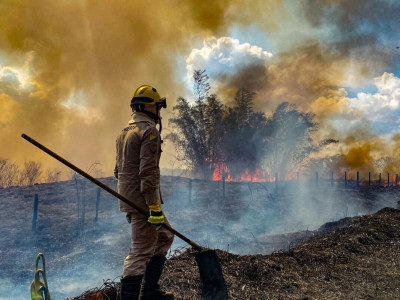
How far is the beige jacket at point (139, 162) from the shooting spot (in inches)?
135

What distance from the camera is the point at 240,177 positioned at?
3603 centimetres

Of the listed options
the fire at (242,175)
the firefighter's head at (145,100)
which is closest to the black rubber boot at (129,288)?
the firefighter's head at (145,100)

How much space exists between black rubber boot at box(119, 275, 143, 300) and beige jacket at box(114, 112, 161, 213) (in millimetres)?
693

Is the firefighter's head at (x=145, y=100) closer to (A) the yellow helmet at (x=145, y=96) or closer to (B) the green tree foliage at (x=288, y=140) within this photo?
(A) the yellow helmet at (x=145, y=96)

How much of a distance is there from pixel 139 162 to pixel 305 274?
347cm

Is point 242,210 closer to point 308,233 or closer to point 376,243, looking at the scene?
point 308,233

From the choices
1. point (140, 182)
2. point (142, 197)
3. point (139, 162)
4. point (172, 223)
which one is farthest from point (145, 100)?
point (172, 223)

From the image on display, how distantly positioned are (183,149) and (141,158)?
106 ft

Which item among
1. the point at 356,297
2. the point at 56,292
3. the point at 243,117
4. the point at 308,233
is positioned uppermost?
the point at 243,117

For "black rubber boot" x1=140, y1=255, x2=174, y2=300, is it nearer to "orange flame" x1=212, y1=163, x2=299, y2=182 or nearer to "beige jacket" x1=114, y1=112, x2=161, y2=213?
"beige jacket" x1=114, y1=112, x2=161, y2=213

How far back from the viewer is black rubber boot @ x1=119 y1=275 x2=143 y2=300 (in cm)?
338

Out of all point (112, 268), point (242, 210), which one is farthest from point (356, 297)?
point (242, 210)

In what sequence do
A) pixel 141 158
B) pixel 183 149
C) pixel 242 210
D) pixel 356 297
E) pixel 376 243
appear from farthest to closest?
pixel 183 149 → pixel 242 210 → pixel 376 243 → pixel 356 297 → pixel 141 158

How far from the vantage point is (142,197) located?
3607 mm
